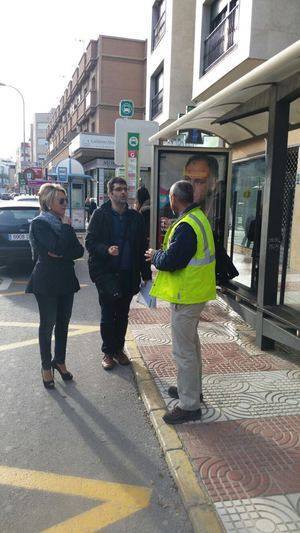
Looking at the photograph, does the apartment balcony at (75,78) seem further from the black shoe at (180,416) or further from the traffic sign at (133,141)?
the black shoe at (180,416)

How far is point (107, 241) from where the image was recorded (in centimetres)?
443

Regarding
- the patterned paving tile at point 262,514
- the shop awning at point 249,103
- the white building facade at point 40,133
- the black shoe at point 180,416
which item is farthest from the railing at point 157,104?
the white building facade at point 40,133

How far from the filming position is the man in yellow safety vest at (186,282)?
320 centimetres

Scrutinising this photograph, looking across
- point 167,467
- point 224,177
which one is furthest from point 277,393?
point 224,177

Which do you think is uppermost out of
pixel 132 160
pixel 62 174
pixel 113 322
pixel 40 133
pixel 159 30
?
pixel 40 133

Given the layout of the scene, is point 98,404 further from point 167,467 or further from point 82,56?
point 82,56

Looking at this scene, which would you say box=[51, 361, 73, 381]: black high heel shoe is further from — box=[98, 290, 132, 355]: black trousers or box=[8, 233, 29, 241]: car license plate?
box=[8, 233, 29, 241]: car license plate

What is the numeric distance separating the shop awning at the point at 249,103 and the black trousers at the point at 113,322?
234cm

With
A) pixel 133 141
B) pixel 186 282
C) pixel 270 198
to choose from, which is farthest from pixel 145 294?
pixel 133 141

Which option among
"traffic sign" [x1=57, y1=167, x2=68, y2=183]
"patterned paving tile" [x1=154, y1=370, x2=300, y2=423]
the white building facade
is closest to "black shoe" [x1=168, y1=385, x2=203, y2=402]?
"patterned paving tile" [x1=154, y1=370, x2=300, y2=423]

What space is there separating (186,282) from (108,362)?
186 centimetres

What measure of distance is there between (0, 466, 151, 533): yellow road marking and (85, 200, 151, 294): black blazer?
6.65ft

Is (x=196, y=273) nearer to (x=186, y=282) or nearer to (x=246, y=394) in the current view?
(x=186, y=282)

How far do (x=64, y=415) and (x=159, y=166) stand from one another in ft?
13.6
